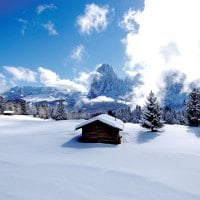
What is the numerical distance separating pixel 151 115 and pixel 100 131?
10657mm

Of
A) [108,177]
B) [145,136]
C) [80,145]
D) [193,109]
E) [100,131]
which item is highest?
[193,109]

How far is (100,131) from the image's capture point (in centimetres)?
3862

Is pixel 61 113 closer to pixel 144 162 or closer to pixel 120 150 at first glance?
pixel 120 150

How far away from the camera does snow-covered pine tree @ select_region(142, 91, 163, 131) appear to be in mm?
45000

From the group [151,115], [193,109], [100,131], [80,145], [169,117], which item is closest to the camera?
[80,145]

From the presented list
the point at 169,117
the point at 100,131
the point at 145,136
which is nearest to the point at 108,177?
the point at 100,131

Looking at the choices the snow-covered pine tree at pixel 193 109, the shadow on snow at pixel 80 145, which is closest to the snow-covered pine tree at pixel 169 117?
the snow-covered pine tree at pixel 193 109

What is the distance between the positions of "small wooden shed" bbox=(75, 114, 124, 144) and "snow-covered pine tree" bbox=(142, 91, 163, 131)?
8430 mm

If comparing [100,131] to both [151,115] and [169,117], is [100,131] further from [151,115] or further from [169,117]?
[169,117]

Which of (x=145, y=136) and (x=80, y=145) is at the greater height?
(x=145, y=136)

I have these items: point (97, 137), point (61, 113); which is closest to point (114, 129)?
point (97, 137)

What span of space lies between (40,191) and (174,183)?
8.16m

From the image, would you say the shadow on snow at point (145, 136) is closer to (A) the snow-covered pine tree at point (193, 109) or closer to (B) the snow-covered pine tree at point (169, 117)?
(A) the snow-covered pine tree at point (193, 109)

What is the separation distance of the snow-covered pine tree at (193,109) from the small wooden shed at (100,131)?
2470 cm
